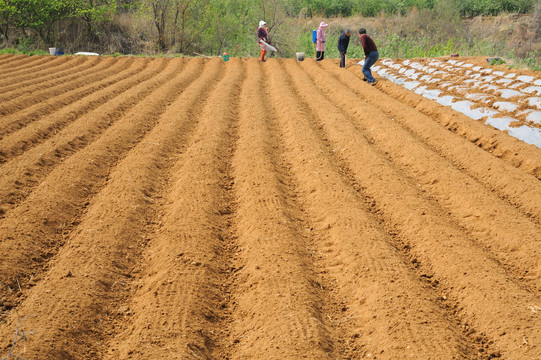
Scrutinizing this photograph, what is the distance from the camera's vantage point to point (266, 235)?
13.5 ft

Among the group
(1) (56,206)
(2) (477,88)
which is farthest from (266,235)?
(2) (477,88)

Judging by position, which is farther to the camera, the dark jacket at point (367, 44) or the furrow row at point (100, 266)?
the dark jacket at point (367, 44)

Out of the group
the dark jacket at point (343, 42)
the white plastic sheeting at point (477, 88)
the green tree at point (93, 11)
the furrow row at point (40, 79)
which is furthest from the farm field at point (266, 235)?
the green tree at point (93, 11)

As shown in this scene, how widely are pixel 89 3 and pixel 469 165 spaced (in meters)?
21.2

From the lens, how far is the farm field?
2.98 metres

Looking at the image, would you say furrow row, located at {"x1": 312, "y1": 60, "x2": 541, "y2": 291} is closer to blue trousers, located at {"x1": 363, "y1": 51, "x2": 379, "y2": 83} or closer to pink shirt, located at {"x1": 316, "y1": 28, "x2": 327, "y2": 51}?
blue trousers, located at {"x1": 363, "y1": 51, "x2": 379, "y2": 83}

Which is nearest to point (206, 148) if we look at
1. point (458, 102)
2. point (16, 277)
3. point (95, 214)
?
point (95, 214)

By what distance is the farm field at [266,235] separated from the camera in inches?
117

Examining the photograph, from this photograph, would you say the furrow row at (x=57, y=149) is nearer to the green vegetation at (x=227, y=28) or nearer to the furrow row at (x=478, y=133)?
the furrow row at (x=478, y=133)

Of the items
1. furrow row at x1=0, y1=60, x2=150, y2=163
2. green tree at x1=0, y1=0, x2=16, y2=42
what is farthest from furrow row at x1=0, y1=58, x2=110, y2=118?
green tree at x1=0, y1=0, x2=16, y2=42

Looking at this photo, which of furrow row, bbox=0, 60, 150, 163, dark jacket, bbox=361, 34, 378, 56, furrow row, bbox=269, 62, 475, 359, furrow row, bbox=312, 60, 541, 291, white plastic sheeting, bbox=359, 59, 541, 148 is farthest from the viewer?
dark jacket, bbox=361, 34, 378, 56

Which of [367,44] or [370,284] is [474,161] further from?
[367,44]

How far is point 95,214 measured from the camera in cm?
448

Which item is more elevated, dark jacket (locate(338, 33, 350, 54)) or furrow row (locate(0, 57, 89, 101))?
dark jacket (locate(338, 33, 350, 54))
